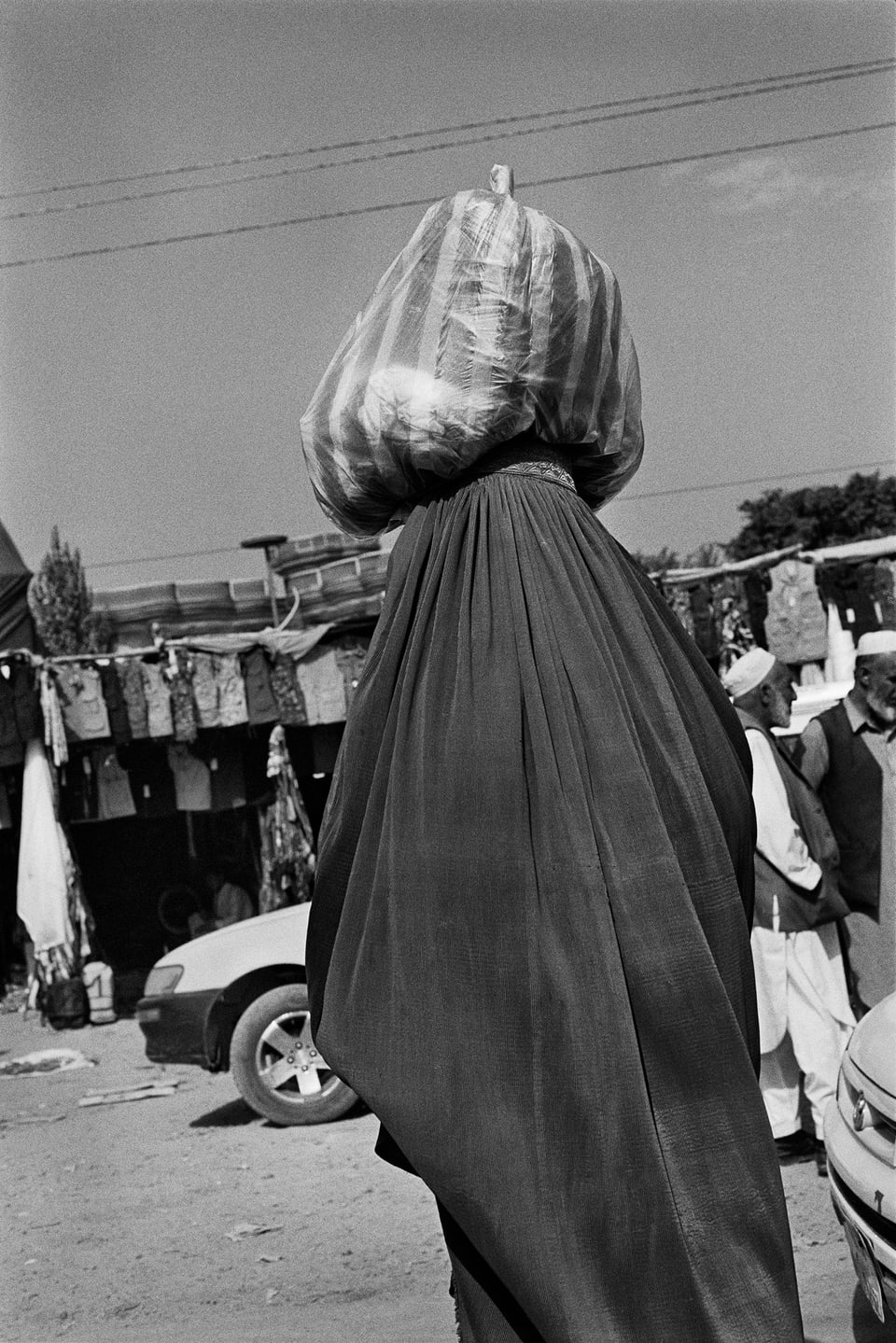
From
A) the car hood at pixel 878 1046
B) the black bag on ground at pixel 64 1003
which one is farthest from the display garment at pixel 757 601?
the car hood at pixel 878 1046

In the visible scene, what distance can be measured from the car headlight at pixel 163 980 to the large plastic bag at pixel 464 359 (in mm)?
5351

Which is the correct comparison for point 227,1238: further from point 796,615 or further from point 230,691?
point 796,615

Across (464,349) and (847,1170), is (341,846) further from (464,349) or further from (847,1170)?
(847,1170)

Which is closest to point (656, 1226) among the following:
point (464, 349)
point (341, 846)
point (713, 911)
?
point (713, 911)

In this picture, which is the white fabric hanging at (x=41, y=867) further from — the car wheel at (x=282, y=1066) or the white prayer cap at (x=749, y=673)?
the white prayer cap at (x=749, y=673)

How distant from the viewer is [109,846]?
1136 cm

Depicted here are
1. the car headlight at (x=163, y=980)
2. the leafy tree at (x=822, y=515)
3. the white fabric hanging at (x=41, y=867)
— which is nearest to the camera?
the car headlight at (x=163, y=980)

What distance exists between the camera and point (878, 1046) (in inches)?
133

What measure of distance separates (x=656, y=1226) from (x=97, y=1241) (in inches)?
149

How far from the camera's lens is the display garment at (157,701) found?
9695 millimetres

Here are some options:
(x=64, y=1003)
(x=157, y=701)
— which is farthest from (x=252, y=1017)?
(x=64, y=1003)

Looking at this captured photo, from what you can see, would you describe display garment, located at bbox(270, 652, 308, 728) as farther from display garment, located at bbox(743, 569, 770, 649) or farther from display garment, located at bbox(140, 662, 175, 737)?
display garment, located at bbox(743, 569, 770, 649)

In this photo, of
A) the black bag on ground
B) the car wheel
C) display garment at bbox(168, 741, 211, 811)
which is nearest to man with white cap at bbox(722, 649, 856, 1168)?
the car wheel

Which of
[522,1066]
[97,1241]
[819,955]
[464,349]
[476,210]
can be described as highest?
[476,210]
